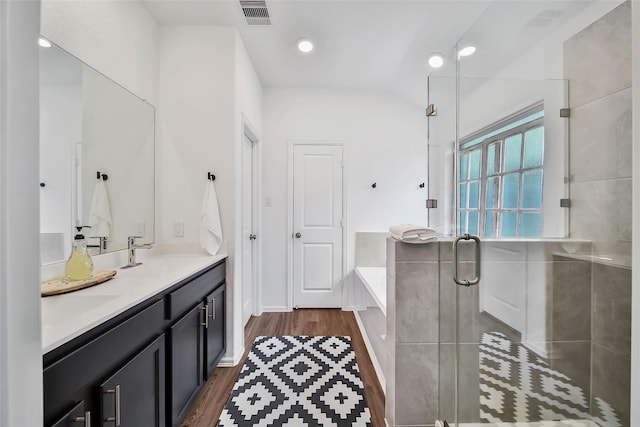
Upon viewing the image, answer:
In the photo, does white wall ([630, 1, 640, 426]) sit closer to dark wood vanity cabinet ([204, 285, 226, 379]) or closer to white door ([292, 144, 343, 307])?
dark wood vanity cabinet ([204, 285, 226, 379])

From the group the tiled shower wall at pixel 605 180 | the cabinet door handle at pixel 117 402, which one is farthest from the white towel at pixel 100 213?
the tiled shower wall at pixel 605 180

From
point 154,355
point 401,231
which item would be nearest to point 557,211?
point 401,231

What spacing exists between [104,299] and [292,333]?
6.02 ft

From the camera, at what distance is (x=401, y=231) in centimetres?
145

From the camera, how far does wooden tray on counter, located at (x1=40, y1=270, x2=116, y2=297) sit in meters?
1.13

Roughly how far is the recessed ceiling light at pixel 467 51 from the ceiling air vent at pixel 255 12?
1353 millimetres

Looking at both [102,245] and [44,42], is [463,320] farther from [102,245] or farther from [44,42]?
[44,42]

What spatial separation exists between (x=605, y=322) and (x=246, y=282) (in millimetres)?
2586

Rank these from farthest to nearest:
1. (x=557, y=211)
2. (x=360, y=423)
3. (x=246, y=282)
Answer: (x=246, y=282) < (x=360, y=423) < (x=557, y=211)

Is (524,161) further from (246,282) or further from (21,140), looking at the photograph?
(246,282)

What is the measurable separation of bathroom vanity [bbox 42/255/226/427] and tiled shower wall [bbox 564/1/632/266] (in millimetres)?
1726

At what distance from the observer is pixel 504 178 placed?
1315mm

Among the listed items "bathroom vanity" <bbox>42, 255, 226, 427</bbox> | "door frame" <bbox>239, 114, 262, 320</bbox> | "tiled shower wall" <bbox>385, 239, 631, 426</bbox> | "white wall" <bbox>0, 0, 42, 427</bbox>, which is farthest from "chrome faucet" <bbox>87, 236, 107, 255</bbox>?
"tiled shower wall" <bbox>385, 239, 631, 426</bbox>

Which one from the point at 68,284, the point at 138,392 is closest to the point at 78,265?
the point at 68,284
